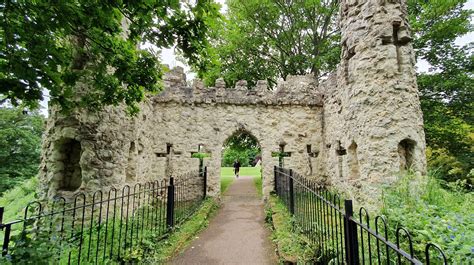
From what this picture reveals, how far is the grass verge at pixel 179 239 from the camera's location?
4.21m

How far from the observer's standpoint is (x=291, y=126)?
10453mm

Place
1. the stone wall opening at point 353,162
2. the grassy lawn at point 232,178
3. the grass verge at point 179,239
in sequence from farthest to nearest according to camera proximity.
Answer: the grassy lawn at point 232,178, the stone wall opening at point 353,162, the grass verge at point 179,239

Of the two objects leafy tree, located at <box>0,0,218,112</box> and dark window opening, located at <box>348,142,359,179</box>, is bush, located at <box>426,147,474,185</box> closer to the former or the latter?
dark window opening, located at <box>348,142,359,179</box>

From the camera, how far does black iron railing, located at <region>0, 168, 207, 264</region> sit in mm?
2354

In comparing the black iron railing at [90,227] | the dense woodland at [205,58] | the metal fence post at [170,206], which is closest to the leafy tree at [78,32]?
the dense woodland at [205,58]

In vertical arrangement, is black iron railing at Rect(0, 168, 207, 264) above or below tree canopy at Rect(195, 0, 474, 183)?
below

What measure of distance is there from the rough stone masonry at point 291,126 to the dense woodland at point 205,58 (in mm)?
955

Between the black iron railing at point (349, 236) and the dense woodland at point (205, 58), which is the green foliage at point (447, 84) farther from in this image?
the black iron railing at point (349, 236)

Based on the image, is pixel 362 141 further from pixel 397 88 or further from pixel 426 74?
pixel 426 74

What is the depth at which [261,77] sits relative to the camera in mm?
15375

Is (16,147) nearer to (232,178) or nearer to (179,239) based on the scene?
(232,178)

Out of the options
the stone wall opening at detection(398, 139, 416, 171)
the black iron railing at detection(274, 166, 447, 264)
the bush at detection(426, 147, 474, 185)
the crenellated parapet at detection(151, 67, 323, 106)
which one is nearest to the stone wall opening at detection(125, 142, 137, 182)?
the crenellated parapet at detection(151, 67, 323, 106)

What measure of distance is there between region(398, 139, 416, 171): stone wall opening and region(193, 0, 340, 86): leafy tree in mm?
8642

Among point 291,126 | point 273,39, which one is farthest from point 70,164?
point 273,39
